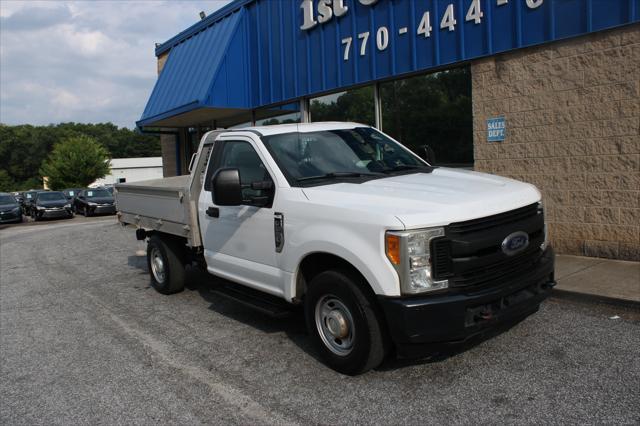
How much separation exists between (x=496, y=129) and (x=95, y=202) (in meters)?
25.4

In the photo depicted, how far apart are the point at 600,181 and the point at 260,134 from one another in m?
4.91

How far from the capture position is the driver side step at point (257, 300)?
477 centimetres

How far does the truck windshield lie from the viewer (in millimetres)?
4754

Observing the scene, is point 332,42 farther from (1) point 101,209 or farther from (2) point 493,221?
(1) point 101,209

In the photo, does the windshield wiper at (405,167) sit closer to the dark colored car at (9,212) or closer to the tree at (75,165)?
the dark colored car at (9,212)

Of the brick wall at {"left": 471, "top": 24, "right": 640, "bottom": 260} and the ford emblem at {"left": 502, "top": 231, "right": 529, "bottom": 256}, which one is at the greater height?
the brick wall at {"left": 471, "top": 24, "right": 640, "bottom": 260}

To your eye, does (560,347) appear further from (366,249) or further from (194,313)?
(194,313)

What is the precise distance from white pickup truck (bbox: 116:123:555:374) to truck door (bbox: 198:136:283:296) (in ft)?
0.05

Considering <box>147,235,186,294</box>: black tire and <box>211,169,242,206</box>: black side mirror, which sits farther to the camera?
<box>147,235,186,294</box>: black tire

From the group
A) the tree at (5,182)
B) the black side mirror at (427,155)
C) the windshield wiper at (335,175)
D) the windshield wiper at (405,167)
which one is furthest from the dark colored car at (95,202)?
the tree at (5,182)

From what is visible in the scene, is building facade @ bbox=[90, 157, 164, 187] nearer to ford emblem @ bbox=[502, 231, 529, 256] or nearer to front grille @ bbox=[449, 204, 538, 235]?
front grille @ bbox=[449, 204, 538, 235]

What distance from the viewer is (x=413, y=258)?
11.7 ft

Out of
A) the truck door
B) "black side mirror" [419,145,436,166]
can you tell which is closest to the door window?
the truck door

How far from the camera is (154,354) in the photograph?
4.89 metres
